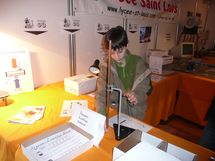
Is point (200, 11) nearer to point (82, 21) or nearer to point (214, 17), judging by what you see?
point (214, 17)

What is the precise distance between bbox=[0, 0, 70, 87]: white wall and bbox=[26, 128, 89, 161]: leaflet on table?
93cm

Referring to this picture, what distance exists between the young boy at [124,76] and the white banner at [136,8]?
0.83 metres

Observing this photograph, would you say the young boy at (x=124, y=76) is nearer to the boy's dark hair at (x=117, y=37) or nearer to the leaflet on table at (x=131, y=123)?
the boy's dark hair at (x=117, y=37)

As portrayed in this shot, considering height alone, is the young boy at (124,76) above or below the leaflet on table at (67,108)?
above

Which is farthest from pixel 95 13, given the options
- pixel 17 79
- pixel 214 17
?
pixel 214 17

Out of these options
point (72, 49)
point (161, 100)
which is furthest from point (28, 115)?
point (161, 100)

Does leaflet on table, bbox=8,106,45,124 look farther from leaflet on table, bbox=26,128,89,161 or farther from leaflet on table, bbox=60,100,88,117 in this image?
leaflet on table, bbox=26,128,89,161

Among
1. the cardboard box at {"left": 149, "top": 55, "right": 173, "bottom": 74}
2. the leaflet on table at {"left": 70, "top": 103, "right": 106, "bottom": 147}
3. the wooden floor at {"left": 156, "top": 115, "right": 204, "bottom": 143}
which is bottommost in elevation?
the wooden floor at {"left": 156, "top": 115, "right": 204, "bottom": 143}

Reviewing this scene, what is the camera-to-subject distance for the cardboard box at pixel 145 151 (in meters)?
0.58

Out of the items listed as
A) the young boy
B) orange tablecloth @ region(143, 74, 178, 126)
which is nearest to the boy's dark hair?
the young boy

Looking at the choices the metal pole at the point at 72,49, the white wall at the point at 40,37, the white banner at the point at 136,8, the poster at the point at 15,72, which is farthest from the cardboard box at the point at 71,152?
the white banner at the point at 136,8

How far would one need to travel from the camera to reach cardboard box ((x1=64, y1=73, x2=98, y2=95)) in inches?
57.0

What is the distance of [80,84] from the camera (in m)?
1.44

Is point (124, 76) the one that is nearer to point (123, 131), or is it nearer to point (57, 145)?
point (123, 131)
